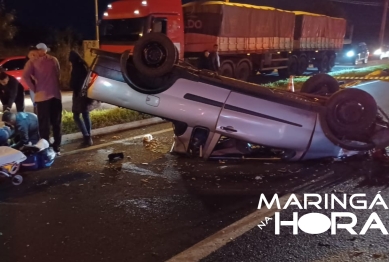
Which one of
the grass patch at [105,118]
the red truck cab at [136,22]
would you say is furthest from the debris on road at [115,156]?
the red truck cab at [136,22]

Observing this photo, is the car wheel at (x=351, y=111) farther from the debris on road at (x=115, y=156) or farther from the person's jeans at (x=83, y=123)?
the person's jeans at (x=83, y=123)

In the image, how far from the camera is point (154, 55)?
6168mm

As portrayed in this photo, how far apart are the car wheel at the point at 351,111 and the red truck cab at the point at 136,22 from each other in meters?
9.02

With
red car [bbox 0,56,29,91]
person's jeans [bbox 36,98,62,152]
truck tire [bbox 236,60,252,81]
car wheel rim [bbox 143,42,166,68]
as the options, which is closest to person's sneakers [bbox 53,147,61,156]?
person's jeans [bbox 36,98,62,152]

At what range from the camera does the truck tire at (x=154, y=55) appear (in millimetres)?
6113

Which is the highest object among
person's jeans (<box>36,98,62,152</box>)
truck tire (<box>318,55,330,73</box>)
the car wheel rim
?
the car wheel rim

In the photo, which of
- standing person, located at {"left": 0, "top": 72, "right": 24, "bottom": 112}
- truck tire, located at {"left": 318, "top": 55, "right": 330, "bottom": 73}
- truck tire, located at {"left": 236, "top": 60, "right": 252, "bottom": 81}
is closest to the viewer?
standing person, located at {"left": 0, "top": 72, "right": 24, "bottom": 112}

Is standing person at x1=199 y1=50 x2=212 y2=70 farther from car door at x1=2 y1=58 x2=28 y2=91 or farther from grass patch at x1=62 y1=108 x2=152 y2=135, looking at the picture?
grass patch at x1=62 y1=108 x2=152 y2=135

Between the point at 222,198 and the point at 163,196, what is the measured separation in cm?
68

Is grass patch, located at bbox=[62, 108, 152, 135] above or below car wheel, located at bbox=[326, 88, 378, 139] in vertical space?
below

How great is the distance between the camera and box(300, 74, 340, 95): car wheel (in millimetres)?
7582

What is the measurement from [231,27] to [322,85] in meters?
10.9

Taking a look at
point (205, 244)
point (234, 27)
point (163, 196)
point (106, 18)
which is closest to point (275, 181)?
point (163, 196)

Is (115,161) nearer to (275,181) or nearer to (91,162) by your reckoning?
(91,162)
